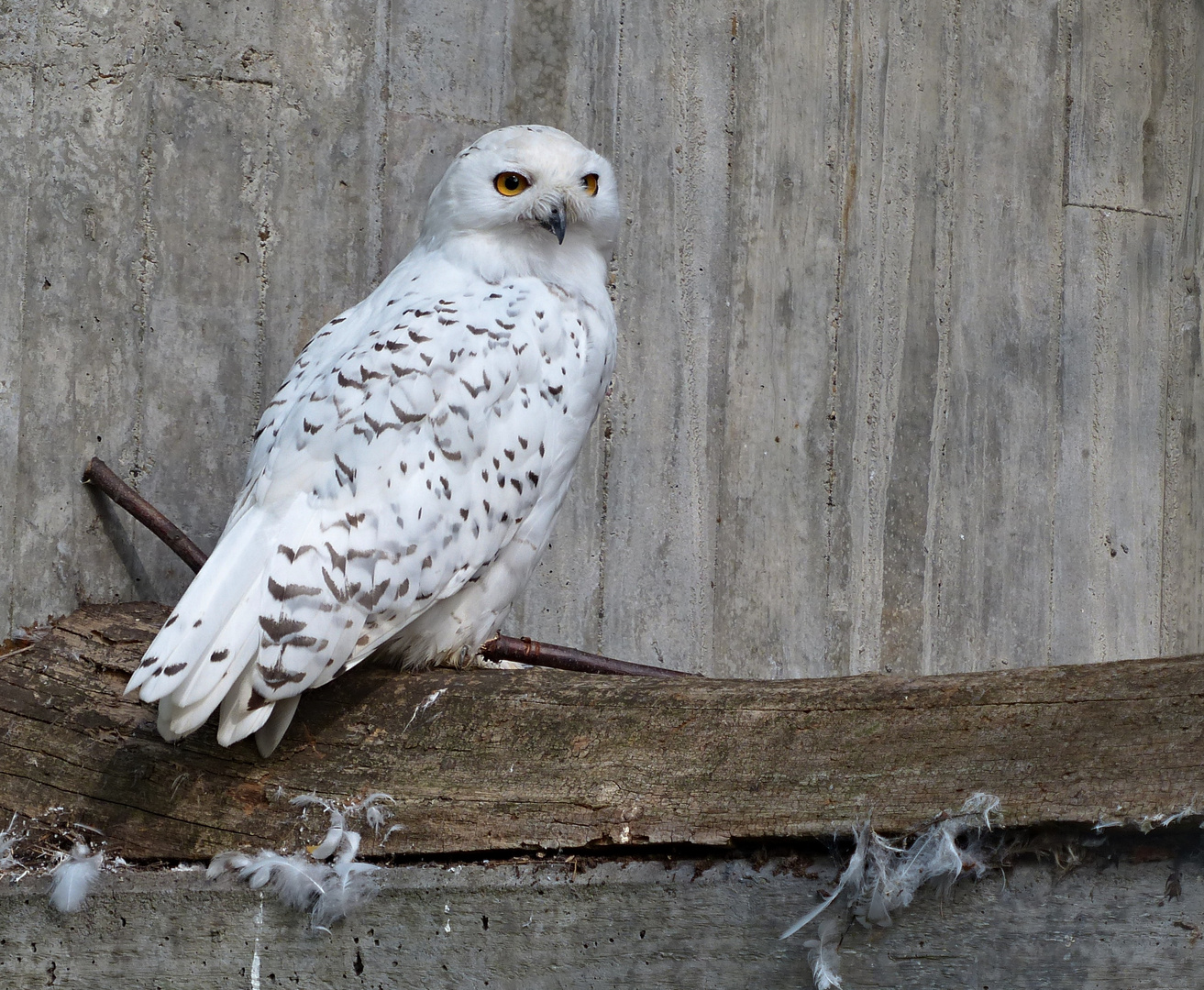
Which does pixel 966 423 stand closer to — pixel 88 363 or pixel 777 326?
pixel 777 326

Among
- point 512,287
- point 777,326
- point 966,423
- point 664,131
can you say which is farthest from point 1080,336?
point 512,287

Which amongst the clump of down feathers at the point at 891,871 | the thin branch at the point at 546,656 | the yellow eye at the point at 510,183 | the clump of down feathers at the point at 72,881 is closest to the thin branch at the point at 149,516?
the thin branch at the point at 546,656

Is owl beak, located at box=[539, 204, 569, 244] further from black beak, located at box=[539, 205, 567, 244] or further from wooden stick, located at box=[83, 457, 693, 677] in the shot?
wooden stick, located at box=[83, 457, 693, 677]

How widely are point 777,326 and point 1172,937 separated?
236 centimetres

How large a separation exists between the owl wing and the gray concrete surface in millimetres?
310

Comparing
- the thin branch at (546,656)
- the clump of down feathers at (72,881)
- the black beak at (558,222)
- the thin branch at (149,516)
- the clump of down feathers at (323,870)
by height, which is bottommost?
the clump of down feathers at (72,881)

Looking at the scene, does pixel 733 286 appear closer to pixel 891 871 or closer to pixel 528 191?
pixel 528 191

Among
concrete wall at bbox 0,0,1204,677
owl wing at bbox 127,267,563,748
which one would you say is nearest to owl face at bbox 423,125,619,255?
→ owl wing at bbox 127,267,563,748

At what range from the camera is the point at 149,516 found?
104 inches

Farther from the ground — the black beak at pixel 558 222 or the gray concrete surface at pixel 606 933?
the black beak at pixel 558 222

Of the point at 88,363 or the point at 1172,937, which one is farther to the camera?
the point at 88,363

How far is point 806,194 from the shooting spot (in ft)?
11.6

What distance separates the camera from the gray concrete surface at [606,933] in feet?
4.58

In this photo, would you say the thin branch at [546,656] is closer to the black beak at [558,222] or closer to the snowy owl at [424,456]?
the snowy owl at [424,456]
